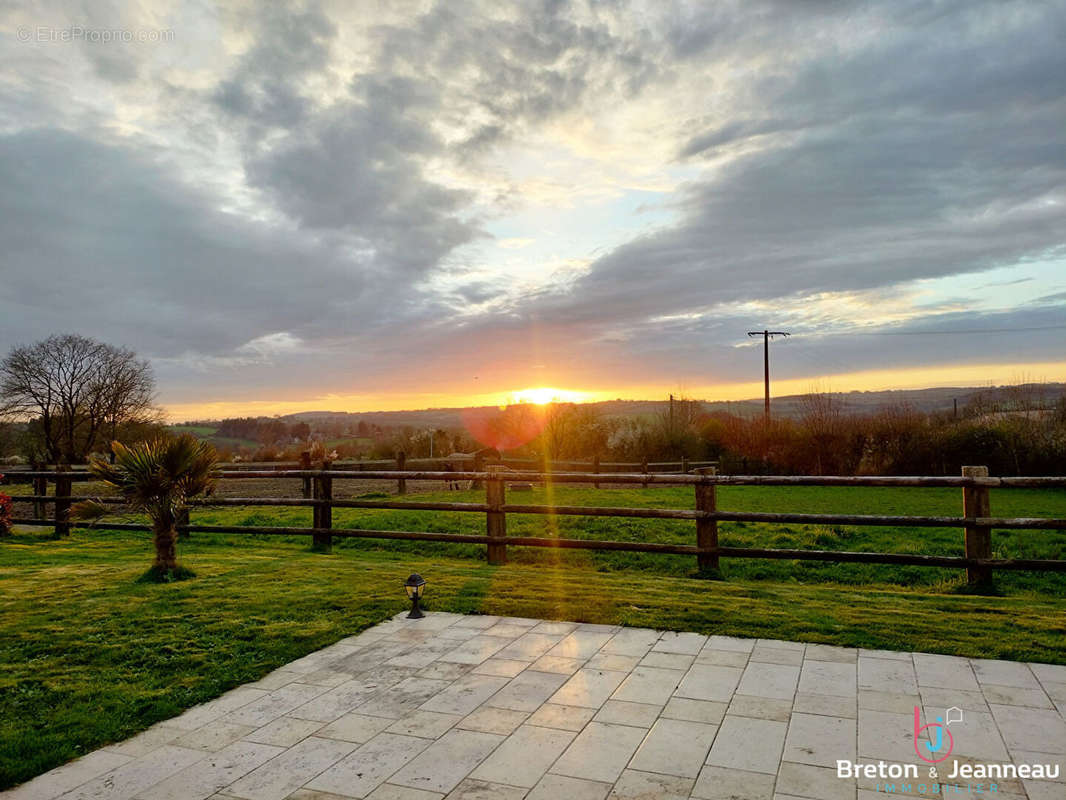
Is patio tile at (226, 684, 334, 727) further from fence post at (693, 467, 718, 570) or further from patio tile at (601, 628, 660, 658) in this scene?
fence post at (693, 467, 718, 570)

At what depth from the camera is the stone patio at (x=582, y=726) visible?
3002 millimetres

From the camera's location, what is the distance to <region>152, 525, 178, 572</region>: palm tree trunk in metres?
7.35

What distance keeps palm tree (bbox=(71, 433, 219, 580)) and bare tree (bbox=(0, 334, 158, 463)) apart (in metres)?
24.7

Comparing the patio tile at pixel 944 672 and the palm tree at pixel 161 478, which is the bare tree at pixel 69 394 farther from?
the patio tile at pixel 944 672

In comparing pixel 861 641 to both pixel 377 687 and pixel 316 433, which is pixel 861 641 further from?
pixel 316 433

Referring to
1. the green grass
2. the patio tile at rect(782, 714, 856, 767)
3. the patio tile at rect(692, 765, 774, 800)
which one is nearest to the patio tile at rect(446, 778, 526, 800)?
the patio tile at rect(692, 765, 774, 800)

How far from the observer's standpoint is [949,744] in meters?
3.34

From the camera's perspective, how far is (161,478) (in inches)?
286

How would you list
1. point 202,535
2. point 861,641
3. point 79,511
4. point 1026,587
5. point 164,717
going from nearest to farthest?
point 164,717, point 861,641, point 79,511, point 1026,587, point 202,535

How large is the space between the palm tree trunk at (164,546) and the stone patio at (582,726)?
11.5ft

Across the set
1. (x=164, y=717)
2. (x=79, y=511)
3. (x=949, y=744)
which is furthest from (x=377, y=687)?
(x=79, y=511)

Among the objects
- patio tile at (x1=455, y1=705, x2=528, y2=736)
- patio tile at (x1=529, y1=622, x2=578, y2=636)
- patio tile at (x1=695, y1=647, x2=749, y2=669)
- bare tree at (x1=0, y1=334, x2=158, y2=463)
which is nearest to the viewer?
patio tile at (x1=455, y1=705, x2=528, y2=736)

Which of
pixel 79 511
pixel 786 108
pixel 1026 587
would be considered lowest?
pixel 1026 587

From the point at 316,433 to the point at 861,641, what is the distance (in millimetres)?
45075
